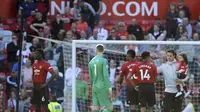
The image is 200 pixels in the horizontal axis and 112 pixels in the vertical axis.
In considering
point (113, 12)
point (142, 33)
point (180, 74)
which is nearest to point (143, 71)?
point (180, 74)

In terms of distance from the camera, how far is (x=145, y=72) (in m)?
18.7

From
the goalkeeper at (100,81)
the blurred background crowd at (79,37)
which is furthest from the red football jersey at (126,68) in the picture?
the goalkeeper at (100,81)

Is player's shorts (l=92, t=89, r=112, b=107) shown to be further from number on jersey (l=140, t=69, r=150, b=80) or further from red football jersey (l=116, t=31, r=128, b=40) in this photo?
red football jersey (l=116, t=31, r=128, b=40)

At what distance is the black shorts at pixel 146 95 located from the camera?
737 inches

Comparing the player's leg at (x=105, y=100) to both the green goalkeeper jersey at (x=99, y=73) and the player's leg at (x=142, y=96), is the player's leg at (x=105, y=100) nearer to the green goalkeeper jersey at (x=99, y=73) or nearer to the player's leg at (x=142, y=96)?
the green goalkeeper jersey at (x=99, y=73)

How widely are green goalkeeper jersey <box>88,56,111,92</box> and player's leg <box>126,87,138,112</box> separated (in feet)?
2.69

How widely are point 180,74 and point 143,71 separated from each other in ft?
2.96

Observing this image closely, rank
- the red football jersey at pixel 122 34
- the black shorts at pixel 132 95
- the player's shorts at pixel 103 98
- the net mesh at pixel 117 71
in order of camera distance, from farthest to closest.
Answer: the red football jersey at pixel 122 34, the net mesh at pixel 117 71, the black shorts at pixel 132 95, the player's shorts at pixel 103 98

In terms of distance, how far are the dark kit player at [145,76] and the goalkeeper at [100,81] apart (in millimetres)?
717

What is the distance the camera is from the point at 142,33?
2434 cm

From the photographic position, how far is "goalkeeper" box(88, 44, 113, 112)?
18.3m

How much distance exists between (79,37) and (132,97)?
5.20 m

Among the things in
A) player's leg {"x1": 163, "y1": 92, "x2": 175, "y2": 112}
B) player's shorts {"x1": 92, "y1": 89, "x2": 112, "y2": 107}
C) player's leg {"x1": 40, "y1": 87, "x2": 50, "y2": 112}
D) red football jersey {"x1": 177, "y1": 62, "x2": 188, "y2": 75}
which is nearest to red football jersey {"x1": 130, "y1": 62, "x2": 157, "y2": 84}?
player's leg {"x1": 163, "y1": 92, "x2": 175, "y2": 112}

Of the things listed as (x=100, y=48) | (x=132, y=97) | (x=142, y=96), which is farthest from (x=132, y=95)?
(x=100, y=48)
